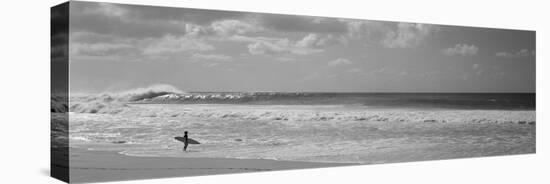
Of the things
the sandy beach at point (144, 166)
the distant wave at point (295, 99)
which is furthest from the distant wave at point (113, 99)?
the sandy beach at point (144, 166)

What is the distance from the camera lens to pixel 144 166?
29.0ft

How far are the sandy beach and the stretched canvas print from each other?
0.01m

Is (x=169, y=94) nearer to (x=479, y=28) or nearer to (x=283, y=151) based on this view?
(x=283, y=151)

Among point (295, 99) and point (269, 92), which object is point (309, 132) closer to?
point (295, 99)

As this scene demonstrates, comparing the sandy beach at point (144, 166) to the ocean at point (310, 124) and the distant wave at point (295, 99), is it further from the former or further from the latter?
the distant wave at point (295, 99)

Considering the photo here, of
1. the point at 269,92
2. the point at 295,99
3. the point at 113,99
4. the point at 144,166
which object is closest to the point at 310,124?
the point at 295,99

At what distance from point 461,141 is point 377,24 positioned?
91.2 inches

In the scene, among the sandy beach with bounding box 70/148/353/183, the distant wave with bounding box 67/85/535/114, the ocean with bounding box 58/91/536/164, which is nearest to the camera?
the sandy beach with bounding box 70/148/353/183

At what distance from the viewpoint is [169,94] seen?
30.4ft

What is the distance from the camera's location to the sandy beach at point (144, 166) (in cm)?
849

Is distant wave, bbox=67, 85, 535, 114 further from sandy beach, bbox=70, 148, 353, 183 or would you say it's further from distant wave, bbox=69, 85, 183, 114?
sandy beach, bbox=70, 148, 353, 183

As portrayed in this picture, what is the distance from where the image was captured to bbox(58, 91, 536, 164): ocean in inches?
354

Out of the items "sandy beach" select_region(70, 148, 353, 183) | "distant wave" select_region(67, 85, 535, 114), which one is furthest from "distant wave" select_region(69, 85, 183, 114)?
"sandy beach" select_region(70, 148, 353, 183)

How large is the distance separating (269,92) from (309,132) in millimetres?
813
